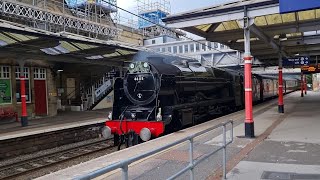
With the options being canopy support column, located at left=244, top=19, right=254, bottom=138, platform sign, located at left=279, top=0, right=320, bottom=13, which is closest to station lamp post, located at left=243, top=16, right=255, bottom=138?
canopy support column, located at left=244, top=19, right=254, bottom=138

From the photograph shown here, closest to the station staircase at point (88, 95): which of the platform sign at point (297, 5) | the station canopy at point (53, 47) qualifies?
the station canopy at point (53, 47)

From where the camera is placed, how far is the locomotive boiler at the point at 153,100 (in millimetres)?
11859

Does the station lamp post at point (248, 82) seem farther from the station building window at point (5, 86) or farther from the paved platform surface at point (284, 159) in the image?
the station building window at point (5, 86)

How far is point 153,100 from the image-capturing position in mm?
12117

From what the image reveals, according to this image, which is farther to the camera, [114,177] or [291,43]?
[291,43]

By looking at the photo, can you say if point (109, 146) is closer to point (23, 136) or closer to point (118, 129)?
point (118, 129)

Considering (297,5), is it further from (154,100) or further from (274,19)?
(154,100)

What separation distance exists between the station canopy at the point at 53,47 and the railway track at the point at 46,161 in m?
4.83

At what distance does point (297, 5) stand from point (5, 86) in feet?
54.9

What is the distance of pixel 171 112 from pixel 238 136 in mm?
2465

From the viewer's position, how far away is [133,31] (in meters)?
43.5

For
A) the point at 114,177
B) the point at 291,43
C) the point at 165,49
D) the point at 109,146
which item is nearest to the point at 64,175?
the point at 114,177

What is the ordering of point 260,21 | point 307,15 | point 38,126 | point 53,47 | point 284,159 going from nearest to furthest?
1. point 284,159
2. point 307,15
3. point 260,21
4. point 53,47
5. point 38,126

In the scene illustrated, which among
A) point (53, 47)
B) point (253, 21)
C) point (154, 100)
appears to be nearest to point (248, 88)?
point (253, 21)
